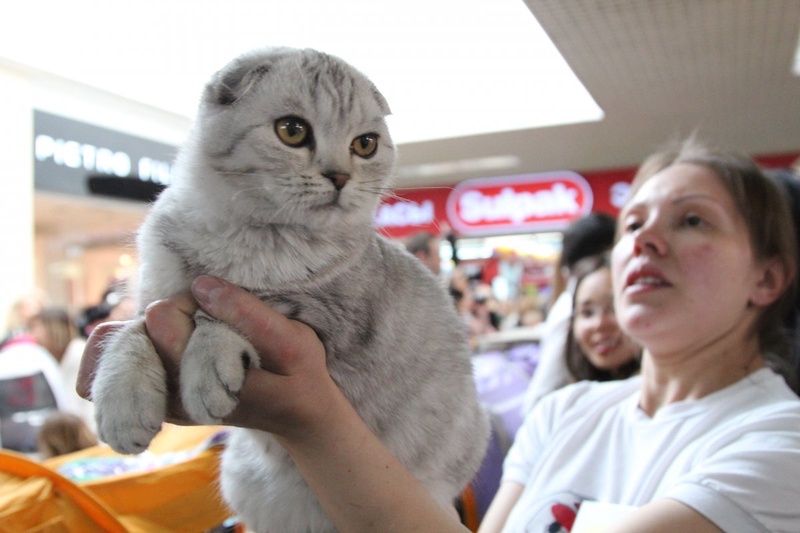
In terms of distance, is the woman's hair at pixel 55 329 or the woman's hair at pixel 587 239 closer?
the woman's hair at pixel 587 239

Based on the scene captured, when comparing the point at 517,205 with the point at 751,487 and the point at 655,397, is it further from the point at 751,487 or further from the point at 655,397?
the point at 751,487

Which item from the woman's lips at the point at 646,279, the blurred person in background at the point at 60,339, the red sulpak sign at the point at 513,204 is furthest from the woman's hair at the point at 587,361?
→ the red sulpak sign at the point at 513,204

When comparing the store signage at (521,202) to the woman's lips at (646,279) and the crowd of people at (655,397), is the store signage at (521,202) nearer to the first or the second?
the crowd of people at (655,397)

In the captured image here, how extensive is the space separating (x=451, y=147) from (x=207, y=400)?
10.1ft

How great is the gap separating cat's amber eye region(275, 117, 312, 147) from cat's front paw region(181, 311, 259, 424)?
0.20 metres

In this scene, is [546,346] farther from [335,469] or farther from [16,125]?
[16,125]

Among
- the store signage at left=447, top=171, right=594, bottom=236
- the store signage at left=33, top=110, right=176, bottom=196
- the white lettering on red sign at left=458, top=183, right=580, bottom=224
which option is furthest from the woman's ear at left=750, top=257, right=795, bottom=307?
the white lettering on red sign at left=458, top=183, right=580, bottom=224

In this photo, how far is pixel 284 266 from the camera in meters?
0.67

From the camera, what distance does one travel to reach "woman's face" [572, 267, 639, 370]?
1.67m

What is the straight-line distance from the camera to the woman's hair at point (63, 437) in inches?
64.3

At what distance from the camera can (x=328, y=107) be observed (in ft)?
2.14

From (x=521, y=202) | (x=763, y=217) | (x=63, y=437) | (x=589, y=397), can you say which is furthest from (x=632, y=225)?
(x=521, y=202)

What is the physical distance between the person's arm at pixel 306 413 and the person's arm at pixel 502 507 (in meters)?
0.41

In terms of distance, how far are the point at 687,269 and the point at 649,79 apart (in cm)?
136
